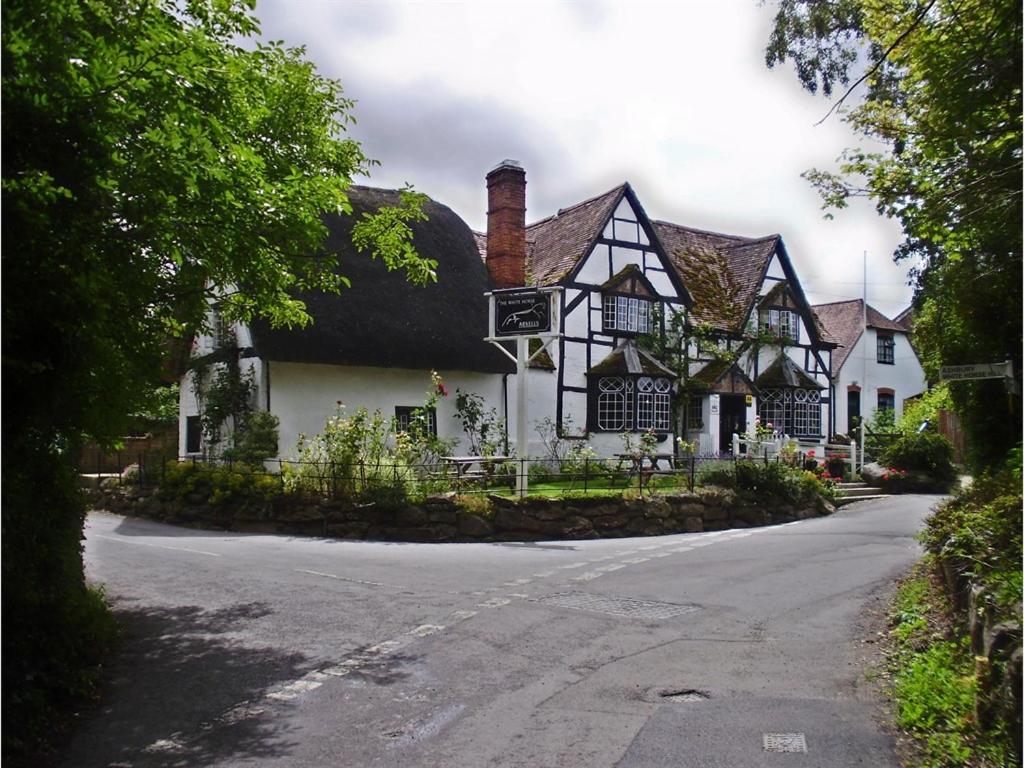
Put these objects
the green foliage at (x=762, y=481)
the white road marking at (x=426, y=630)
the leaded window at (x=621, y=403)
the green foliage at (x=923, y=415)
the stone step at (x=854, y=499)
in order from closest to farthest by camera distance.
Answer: the white road marking at (x=426, y=630)
the green foliage at (x=762, y=481)
the stone step at (x=854, y=499)
the leaded window at (x=621, y=403)
the green foliage at (x=923, y=415)

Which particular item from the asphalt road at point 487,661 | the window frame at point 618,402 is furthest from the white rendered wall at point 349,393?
the asphalt road at point 487,661

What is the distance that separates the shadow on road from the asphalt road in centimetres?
2

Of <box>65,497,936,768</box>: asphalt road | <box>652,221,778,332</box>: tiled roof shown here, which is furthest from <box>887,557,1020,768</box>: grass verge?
<box>652,221,778,332</box>: tiled roof

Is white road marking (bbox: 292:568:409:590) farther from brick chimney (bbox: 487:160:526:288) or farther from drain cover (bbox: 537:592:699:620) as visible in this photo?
brick chimney (bbox: 487:160:526:288)

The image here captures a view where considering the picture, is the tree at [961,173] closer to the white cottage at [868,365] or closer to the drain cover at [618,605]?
the drain cover at [618,605]

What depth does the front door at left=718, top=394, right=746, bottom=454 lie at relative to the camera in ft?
89.2

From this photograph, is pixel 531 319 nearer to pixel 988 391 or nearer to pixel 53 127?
pixel 988 391

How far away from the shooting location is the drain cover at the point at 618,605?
8.49 meters

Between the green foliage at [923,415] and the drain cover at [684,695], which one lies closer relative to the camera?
the drain cover at [684,695]

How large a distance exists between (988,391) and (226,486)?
1219 centimetres

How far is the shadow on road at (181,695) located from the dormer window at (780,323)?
23107 mm

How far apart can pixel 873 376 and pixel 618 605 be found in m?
29.5

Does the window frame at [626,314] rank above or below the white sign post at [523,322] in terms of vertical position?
above

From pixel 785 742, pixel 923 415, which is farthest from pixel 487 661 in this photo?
pixel 923 415
